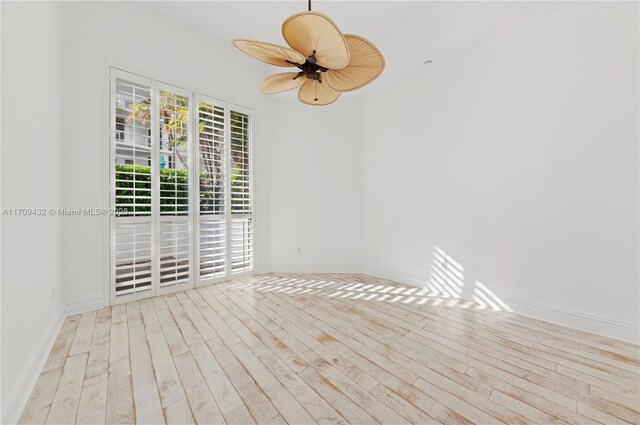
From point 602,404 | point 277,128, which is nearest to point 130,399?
point 602,404

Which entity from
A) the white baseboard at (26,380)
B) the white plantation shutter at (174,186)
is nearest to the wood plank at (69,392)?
the white baseboard at (26,380)

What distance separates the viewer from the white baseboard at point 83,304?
254 cm

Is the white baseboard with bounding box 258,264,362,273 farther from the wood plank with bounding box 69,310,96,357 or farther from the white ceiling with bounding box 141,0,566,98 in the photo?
the white ceiling with bounding box 141,0,566,98

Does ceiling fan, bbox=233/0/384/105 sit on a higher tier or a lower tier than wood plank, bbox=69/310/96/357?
higher

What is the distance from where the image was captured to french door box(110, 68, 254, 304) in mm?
2850

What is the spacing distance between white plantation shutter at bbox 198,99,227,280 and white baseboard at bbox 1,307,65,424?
1.61m

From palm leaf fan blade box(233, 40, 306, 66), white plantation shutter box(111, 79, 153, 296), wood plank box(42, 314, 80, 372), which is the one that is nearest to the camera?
Answer: palm leaf fan blade box(233, 40, 306, 66)

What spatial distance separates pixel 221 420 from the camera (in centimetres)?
129

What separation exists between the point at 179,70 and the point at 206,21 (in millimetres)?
730

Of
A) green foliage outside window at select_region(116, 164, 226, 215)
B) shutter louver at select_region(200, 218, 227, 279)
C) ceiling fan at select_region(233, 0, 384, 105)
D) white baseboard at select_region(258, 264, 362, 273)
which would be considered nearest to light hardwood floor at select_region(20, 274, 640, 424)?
shutter louver at select_region(200, 218, 227, 279)

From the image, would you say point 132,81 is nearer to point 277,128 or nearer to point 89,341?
point 277,128

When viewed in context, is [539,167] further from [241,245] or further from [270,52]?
[241,245]

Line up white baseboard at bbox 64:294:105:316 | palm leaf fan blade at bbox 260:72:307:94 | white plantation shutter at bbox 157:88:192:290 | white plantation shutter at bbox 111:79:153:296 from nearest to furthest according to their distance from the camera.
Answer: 1. palm leaf fan blade at bbox 260:72:307:94
2. white baseboard at bbox 64:294:105:316
3. white plantation shutter at bbox 111:79:153:296
4. white plantation shutter at bbox 157:88:192:290

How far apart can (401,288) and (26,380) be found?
348 cm
